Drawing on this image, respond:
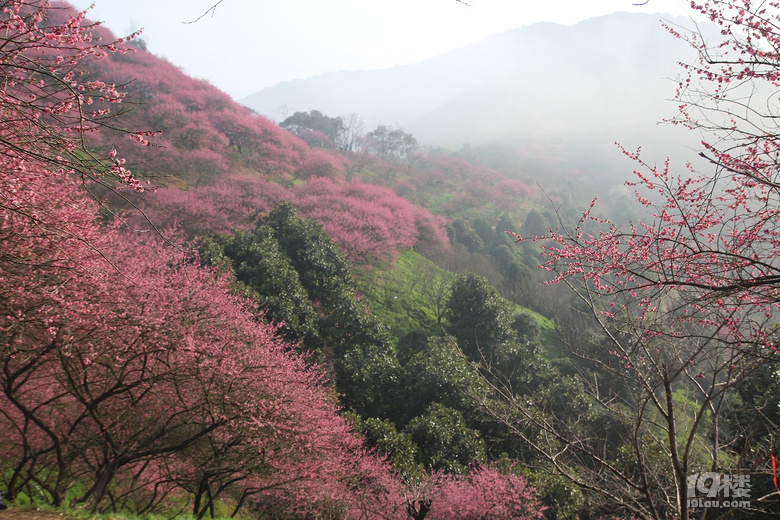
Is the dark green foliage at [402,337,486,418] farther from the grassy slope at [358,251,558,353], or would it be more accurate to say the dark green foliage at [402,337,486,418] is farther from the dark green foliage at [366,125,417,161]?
the dark green foliage at [366,125,417,161]

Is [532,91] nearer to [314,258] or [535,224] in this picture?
[535,224]

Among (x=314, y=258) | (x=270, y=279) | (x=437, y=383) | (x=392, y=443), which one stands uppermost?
(x=314, y=258)

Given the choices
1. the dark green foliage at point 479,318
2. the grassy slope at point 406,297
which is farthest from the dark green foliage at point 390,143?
the dark green foliage at point 479,318

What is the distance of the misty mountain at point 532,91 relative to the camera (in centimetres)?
8394

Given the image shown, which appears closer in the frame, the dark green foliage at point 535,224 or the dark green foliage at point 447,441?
the dark green foliage at point 447,441

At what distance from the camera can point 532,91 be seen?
11288cm

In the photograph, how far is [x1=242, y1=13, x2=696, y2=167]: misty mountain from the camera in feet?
275

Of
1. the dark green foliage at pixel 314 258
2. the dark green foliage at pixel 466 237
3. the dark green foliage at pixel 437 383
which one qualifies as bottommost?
the dark green foliage at pixel 437 383

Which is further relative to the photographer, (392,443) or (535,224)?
(535,224)

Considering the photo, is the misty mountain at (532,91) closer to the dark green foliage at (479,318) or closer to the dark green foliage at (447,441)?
the dark green foliage at (479,318)

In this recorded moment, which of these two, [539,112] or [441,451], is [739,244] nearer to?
[441,451]

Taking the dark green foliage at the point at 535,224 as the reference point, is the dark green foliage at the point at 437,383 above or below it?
below

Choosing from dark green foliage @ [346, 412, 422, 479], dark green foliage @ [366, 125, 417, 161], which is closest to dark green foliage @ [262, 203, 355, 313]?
dark green foliage @ [346, 412, 422, 479]

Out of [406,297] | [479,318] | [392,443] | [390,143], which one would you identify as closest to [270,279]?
[392,443]
